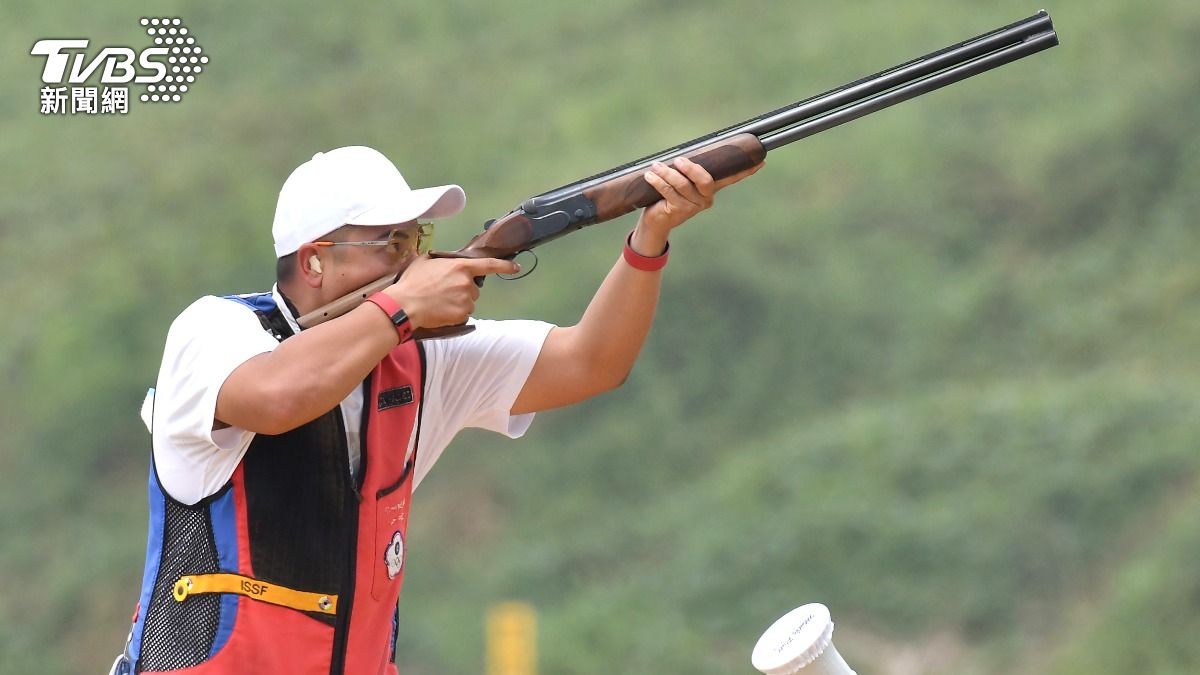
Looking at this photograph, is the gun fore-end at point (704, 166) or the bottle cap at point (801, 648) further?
the gun fore-end at point (704, 166)

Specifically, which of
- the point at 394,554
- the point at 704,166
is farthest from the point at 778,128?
the point at 394,554

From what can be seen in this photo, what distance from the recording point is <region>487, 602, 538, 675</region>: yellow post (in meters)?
8.49

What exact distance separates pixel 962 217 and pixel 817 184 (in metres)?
1.00

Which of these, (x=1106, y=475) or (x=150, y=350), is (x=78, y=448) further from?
(x=1106, y=475)

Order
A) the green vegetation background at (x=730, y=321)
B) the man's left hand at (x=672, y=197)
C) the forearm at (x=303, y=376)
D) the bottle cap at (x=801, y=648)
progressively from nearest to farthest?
the bottle cap at (x=801, y=648) → the forearm at (x=303, y=376) → the man's left hand at (x=672, y=197) → the green vegetation background at (x=730, y=321)

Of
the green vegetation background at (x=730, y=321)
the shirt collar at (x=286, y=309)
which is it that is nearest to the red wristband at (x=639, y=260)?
the shirt collar at (x=286, y=309)

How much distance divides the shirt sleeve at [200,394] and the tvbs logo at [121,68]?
6588 millimetres

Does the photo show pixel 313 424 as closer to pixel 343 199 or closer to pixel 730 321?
pixel 343 199

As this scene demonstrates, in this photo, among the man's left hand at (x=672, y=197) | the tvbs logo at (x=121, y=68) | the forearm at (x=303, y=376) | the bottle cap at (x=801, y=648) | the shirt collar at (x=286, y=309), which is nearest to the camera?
the bottle cap at (x=801, y=648)

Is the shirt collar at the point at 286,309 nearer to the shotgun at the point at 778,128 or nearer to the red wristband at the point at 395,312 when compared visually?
the red wristband at the point at 395,312

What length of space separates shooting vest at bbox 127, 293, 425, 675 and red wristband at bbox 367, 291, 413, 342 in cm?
24

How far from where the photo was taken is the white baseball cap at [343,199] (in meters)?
3.04

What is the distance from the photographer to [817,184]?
406 inches

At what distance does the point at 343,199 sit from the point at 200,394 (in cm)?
52
